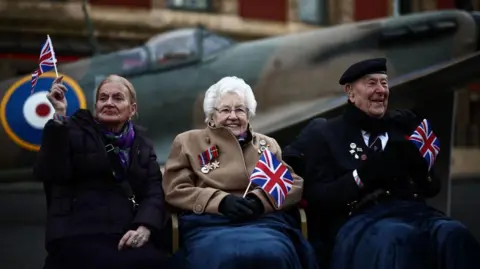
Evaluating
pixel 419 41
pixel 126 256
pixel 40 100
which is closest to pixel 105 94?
pixel 126 256

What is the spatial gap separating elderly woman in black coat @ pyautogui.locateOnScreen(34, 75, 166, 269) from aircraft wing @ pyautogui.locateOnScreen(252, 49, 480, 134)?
9.49ft

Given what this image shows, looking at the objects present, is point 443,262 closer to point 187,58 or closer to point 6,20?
point 187,58

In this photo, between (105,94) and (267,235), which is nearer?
(267,235)

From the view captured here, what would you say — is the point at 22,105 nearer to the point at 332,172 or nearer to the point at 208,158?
the point at 208,158

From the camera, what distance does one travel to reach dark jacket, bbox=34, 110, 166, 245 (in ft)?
8.10

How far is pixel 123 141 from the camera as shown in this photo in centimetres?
266

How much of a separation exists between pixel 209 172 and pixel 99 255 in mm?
548

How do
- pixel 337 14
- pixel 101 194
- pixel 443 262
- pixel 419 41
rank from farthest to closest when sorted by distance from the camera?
1. pixel 337 14
2. pixel 419 41
3. pixel 101 194
4. pixel 443 262

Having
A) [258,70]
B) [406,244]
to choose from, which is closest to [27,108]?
[258,70]

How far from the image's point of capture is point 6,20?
18.5 feet

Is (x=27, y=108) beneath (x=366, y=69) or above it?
beneath

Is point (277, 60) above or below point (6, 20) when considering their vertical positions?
below

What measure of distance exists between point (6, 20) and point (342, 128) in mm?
3820

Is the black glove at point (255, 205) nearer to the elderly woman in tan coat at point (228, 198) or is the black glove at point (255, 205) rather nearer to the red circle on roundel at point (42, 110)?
the elderly woman in tan coat at point (228, 198)
